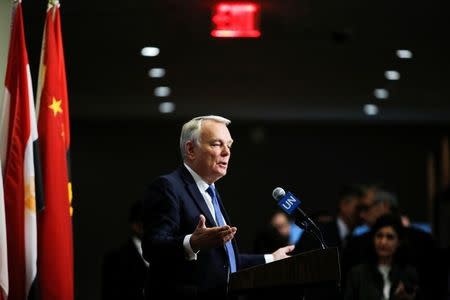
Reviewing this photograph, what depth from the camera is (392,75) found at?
9.75m

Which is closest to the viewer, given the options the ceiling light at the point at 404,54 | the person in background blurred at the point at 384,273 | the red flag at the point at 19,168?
the red flag at the point at 19,168

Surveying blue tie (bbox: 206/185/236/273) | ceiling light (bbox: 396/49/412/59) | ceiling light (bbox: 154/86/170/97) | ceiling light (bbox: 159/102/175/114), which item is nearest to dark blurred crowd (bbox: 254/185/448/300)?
blue tie (bbox: 206/185/236/273)

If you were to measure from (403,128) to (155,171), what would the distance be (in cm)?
405

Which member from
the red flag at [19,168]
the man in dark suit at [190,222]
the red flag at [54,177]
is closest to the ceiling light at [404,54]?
the red flag at [54,177]

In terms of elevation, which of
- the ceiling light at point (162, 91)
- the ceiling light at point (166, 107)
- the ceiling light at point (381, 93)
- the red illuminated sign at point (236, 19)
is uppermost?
the ceiling light at point (166, 107)

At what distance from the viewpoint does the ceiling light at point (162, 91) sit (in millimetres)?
10586

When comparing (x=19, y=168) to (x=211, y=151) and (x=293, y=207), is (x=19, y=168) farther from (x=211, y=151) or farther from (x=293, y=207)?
(x=293, y=207)

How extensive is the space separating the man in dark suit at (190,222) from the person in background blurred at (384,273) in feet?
6.25

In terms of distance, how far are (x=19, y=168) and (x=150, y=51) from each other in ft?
12.5

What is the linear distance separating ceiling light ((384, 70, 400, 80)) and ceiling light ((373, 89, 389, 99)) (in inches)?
33.0

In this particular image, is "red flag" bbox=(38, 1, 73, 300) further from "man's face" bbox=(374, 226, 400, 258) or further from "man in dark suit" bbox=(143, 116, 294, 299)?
"man's face" bbox=(374, 226, 400, 258)

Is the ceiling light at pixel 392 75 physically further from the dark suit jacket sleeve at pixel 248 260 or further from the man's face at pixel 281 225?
the dark suit jacket sleeve at pixel 248 260

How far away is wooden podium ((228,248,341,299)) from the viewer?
3717mm

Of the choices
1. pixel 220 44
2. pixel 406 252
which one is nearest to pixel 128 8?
pixel 220 44
